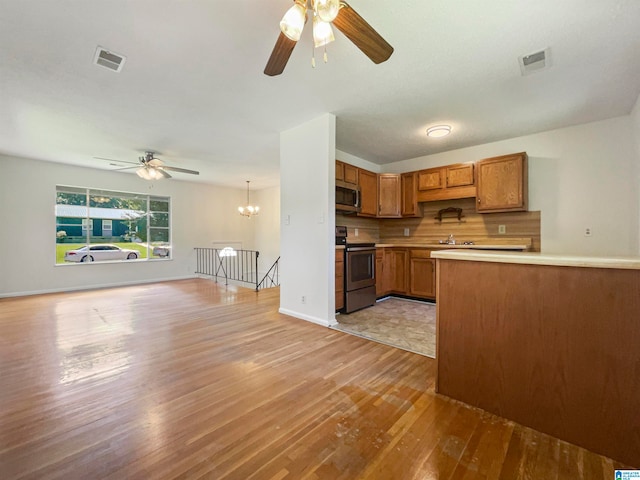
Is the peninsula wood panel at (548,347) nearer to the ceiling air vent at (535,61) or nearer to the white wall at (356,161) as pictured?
the ceiling air vent at (535,61)

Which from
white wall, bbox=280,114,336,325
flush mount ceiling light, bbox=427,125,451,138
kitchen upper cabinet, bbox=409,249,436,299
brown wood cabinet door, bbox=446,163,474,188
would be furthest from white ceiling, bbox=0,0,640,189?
A: kitchen upper cabinet, bbox=409,249,436,299

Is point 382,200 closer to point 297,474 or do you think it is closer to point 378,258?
point 378,258

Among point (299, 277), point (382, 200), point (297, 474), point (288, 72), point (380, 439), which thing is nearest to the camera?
point (297, 474)

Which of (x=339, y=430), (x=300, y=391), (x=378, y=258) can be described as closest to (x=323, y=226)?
(x=378, y=258)

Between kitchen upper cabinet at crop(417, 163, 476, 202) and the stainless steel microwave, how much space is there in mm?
1249

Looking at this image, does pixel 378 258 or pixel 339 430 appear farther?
pixel 378 258

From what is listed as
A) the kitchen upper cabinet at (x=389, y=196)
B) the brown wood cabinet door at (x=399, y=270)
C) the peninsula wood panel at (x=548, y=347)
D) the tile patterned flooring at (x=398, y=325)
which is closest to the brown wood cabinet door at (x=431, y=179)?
the kitchen upper cabinet at (x=389, y=196)

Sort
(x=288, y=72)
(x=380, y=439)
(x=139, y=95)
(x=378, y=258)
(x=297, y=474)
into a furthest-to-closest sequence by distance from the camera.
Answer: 1. (x=378, y=258)
2. (x=139, y=95)
3. (x=288, y=72)
4. (x=380, y=439)
5. (x=297, y=474)

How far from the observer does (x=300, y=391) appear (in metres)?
1.96

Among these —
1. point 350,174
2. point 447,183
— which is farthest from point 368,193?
point 447,183

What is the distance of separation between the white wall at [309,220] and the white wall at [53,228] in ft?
15.5

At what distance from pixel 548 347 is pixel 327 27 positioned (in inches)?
87.2

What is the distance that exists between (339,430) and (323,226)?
230 centimetres

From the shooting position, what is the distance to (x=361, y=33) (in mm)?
1565
